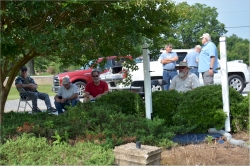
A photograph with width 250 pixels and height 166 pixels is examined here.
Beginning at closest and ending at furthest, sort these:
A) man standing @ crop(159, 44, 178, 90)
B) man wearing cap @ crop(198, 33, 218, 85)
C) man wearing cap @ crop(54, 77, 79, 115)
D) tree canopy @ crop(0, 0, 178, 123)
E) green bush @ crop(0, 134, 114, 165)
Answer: green bush @ crop(0, 134, 114, 165) → tree canopy @ crop(0, 0, 178, 123) → man wearing cap @ crop(198, 33, 218, 85) → man wearing cap @ crop(54, 77, 79, 115) → man standing @ crop(159, 44, 178, 90)

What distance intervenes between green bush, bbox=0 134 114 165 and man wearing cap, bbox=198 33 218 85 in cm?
378

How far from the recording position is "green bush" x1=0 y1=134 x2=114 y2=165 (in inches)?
155

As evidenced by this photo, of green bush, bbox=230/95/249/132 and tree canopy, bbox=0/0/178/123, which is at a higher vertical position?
tree canopy, bbox=0/0/178/123

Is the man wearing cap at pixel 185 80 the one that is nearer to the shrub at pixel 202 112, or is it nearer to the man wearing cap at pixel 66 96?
the shrub at pixel 202 112

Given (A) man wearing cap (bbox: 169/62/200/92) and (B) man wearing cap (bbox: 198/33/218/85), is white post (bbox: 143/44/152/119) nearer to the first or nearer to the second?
(A) man wearing cap (bbox: 169/62/200/92)

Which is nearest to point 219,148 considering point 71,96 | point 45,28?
point 45,28

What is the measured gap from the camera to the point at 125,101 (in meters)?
6.16

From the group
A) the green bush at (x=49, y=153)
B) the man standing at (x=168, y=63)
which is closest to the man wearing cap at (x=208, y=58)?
the man standing at (x=168, y=63)

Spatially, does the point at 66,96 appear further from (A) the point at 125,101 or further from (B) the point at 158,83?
(B) the point at 158,83

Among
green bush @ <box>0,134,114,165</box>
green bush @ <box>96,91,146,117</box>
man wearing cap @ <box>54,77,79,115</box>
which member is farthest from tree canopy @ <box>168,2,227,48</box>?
green bush @ <box>0,134,114,165</box>

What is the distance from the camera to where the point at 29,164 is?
3.85m

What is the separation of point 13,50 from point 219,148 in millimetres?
3137

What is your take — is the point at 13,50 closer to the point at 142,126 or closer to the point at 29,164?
the point at 29,164

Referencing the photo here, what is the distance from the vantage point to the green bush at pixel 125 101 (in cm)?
603
